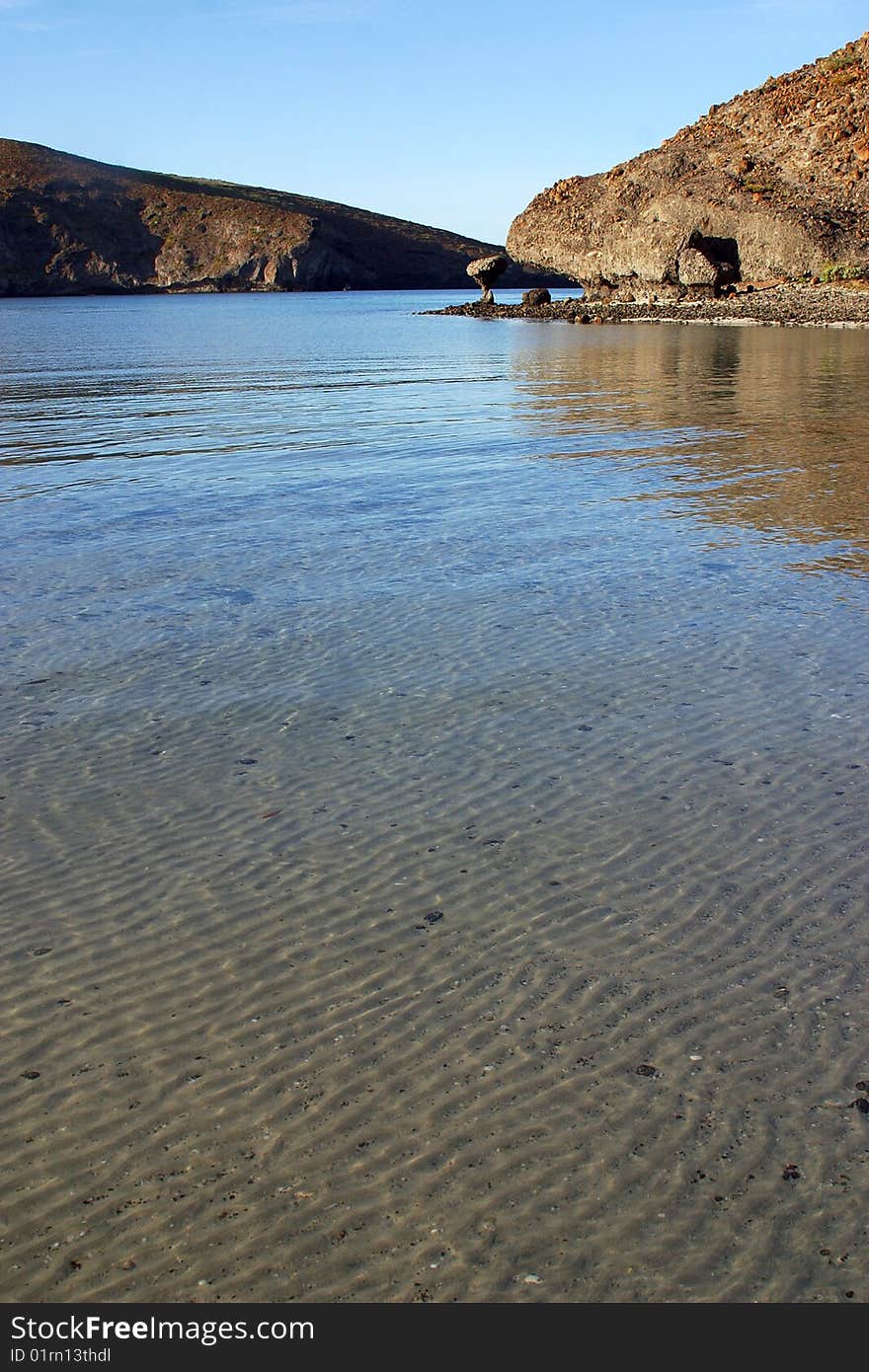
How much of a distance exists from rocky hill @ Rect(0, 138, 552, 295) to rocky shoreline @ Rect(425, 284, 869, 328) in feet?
314

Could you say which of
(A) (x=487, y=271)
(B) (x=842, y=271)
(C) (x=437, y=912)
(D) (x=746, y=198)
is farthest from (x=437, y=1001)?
(A) (x=487, y=271)

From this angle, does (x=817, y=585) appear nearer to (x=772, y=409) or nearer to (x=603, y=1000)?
(x=603, y=1000)

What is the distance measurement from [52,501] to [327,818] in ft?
32.1

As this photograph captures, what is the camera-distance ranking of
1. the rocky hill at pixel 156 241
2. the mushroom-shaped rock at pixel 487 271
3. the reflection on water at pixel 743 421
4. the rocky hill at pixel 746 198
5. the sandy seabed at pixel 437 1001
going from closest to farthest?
the sandy seabed at pixel 437 1001 < the reflection on water at pixel 743 421 < the rocky hill at pixel 746 198 < the mushroom-shaped rock at pixel 487 271 < the rocky hill at pixel 156 241

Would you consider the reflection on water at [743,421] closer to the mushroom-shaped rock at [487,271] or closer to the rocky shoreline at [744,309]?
the rocky shoreline at [744,309]

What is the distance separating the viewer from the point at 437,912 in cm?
445

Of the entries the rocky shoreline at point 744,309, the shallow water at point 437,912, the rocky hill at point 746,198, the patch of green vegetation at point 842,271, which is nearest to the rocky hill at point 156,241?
the rocky hill at point 746,198

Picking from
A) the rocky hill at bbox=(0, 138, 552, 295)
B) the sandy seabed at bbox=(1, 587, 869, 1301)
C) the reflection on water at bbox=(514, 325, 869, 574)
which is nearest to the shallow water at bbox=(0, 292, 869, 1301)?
the sandy seabed at bbox=(1, 587, 869, 1301)

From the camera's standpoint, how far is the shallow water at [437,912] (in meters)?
2.96

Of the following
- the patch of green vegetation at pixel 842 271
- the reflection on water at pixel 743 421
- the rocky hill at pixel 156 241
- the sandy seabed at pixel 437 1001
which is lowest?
the sandy seabed at pixel 437 1001

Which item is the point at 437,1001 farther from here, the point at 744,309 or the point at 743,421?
the point at 744,309

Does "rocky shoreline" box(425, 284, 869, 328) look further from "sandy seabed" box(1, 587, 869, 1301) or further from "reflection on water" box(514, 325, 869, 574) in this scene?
"sandy seabed" box(1, 587, 869, 1301)

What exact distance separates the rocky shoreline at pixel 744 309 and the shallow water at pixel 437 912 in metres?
47.0

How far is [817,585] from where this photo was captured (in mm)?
9125
